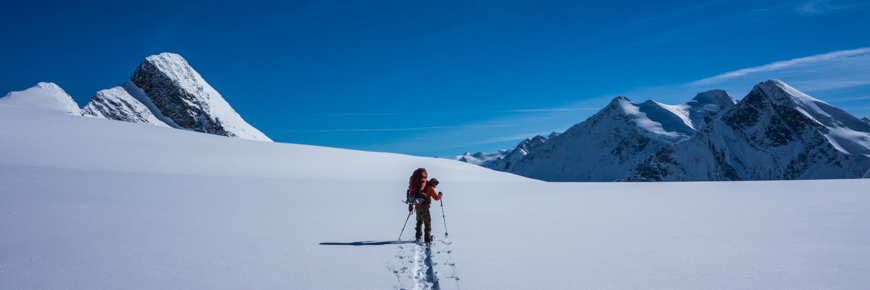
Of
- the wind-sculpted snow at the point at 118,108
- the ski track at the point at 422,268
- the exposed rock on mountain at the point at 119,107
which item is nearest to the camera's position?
the ski track at the point at 422,268

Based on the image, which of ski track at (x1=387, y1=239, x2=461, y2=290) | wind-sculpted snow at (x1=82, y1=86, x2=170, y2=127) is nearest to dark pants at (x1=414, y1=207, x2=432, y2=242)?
ski track at (x1=387, y1=239, x2=461, y2=290)

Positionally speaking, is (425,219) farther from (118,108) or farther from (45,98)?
(45,98)

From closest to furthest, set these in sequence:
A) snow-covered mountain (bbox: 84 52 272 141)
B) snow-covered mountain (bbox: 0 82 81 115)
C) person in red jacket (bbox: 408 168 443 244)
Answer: person in red jacket (bbox: 408 168 443 244) < snow-covered mountain (bbox: 0 82 81 115) < snow-covered mountain (bbox: 84 52 272 141)

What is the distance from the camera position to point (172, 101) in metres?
145

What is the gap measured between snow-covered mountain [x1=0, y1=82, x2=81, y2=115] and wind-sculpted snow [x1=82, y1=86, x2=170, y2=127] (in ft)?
14.2

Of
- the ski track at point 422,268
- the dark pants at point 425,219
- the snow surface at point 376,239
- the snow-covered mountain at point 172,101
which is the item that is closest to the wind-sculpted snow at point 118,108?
the snow-covered mountain at point 172,101

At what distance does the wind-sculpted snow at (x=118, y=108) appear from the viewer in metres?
124

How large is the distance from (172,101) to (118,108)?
693 inches

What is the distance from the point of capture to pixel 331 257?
740 centimetres

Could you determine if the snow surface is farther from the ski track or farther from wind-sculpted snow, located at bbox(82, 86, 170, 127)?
wind-sculpted snow, located at bbox(82, 86, 170, 127)

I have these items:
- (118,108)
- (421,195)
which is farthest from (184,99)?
(421,195)

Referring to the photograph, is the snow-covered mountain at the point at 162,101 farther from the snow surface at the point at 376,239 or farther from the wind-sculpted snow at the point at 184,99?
the snow surface at the point at 376,239

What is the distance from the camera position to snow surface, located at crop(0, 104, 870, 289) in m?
6.02

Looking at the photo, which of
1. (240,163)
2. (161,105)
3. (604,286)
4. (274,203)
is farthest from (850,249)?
(161,105)
